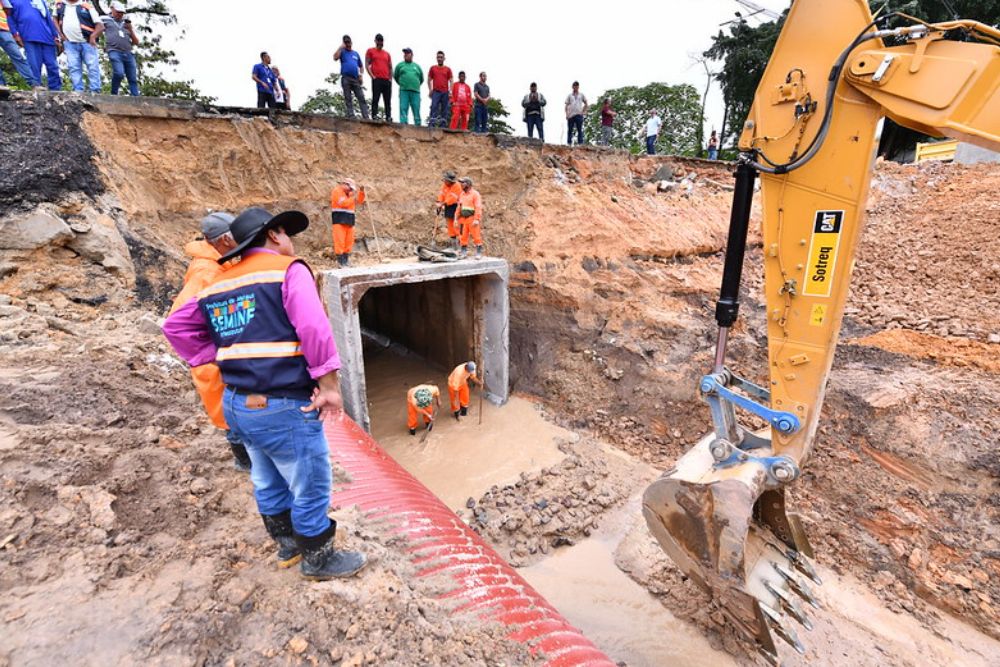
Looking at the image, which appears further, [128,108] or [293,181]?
[293,181]

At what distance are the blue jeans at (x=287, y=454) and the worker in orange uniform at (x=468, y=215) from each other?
6.12 m

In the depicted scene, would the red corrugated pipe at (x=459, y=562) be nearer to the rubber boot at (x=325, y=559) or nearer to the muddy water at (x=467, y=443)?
the rubber boot at (x=325, y=559)

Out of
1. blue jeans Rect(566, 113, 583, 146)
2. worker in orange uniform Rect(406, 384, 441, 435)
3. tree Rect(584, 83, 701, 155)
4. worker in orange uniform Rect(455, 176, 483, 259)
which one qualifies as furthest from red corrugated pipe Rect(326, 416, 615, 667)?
tree Rect(584, 83, 701, 155)

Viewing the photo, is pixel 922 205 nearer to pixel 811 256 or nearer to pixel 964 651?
pixel 964 651

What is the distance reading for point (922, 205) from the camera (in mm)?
10430

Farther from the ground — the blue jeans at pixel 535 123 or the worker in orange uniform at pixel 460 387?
the blue jeans at pixel 535 123

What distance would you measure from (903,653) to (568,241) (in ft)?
25.2

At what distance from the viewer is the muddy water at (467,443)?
6645 mm

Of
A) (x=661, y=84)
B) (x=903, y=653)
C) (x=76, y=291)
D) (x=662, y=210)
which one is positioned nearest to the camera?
(x=903, y=653)

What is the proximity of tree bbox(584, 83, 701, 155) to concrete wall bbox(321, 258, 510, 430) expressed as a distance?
75.3ft

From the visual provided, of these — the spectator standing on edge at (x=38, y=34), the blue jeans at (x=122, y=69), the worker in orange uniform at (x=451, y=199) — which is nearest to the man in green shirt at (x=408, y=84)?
the worker in orange uniform at (x=451, y=199)

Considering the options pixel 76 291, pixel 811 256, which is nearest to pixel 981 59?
pixel 811 256

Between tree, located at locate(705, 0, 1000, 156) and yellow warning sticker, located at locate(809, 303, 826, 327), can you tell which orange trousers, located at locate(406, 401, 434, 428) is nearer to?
yellow warning sticker, located at locate(809, 303, 826, 327)

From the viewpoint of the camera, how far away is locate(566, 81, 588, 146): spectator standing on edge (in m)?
12.4
